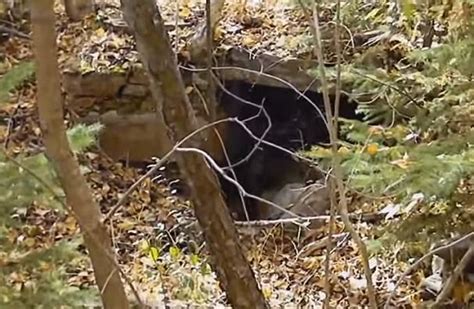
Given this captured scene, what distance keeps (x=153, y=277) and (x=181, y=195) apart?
0.94 metres

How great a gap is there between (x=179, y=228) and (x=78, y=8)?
1.75m

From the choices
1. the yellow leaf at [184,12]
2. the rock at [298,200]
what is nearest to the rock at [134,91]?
the yellow leaf at [184,12]

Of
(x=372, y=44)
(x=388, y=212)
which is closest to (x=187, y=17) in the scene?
(x=372, y=44)

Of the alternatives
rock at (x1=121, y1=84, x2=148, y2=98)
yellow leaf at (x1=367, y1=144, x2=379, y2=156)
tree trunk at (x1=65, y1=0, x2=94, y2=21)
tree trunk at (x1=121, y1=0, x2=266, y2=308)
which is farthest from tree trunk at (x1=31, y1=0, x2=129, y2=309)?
tree trunk at (x1=65, y1=0, x2=94, y2=21)

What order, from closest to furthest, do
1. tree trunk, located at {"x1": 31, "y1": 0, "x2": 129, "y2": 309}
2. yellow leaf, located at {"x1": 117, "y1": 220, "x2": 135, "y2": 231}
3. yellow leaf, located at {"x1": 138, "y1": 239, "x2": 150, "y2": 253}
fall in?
tree trunk, located at {"x1": 31, "y1": 0, "x2": 129, "y2": 309} < yellow leaf, located at {"x1": 138, "y1": 239, "x2": 150, "y2": 253} < yellow leaf, located at {"x1": 117, "y1": 220, "x2": 135, "y2": 231}

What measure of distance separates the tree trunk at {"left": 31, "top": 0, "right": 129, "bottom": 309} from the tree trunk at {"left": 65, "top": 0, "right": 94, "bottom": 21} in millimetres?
3123

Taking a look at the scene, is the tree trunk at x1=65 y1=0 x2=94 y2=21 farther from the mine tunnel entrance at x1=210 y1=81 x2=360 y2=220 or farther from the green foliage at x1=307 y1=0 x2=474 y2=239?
the green foliage at x1=307 y1=0 x2=474 y2=239

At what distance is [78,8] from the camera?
464 cm

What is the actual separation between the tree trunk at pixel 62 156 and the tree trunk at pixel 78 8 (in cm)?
312

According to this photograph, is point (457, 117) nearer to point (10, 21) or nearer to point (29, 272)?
point (29, 272)

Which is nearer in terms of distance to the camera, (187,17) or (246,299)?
(246,299)

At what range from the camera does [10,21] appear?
4.51m

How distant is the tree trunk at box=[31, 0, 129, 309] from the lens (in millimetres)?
1569

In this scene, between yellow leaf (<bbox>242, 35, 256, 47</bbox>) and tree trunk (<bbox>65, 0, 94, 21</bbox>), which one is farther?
tree trunk (<bbox>65, 0, 94, 21</bbox>)
